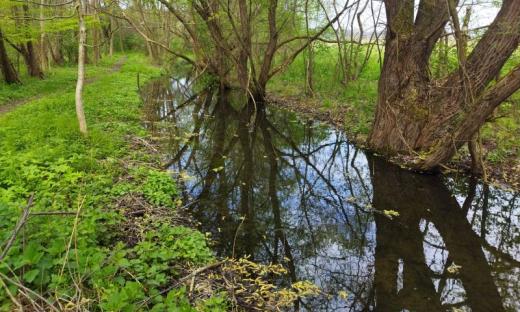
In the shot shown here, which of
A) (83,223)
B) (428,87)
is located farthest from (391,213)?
(83,223)

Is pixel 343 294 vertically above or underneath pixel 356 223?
underneath

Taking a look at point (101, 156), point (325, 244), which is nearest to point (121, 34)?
point (101, 156)

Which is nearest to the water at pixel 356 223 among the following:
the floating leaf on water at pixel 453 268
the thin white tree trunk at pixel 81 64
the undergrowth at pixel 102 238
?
the floating leaf on water at pixel 453 268

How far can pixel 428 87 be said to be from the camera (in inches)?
363

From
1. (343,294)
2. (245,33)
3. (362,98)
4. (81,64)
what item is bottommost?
(343,294)

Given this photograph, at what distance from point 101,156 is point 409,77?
25.6 ft

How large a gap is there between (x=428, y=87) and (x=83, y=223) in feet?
27.7

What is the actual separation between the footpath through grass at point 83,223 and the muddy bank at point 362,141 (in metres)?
6.64

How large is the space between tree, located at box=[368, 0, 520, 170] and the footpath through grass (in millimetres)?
6019

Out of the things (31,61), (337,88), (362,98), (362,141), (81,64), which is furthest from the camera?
(31,61)

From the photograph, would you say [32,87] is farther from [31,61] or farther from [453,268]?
[453,268]

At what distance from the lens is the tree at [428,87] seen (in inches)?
Answer: 297

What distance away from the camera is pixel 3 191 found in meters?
5.51

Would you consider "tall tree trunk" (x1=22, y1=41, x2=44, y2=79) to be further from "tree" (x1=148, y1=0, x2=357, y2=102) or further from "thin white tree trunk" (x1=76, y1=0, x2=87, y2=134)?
"thin white tree trunk" (x1=76, y1=0, x2=87, y2=134)
